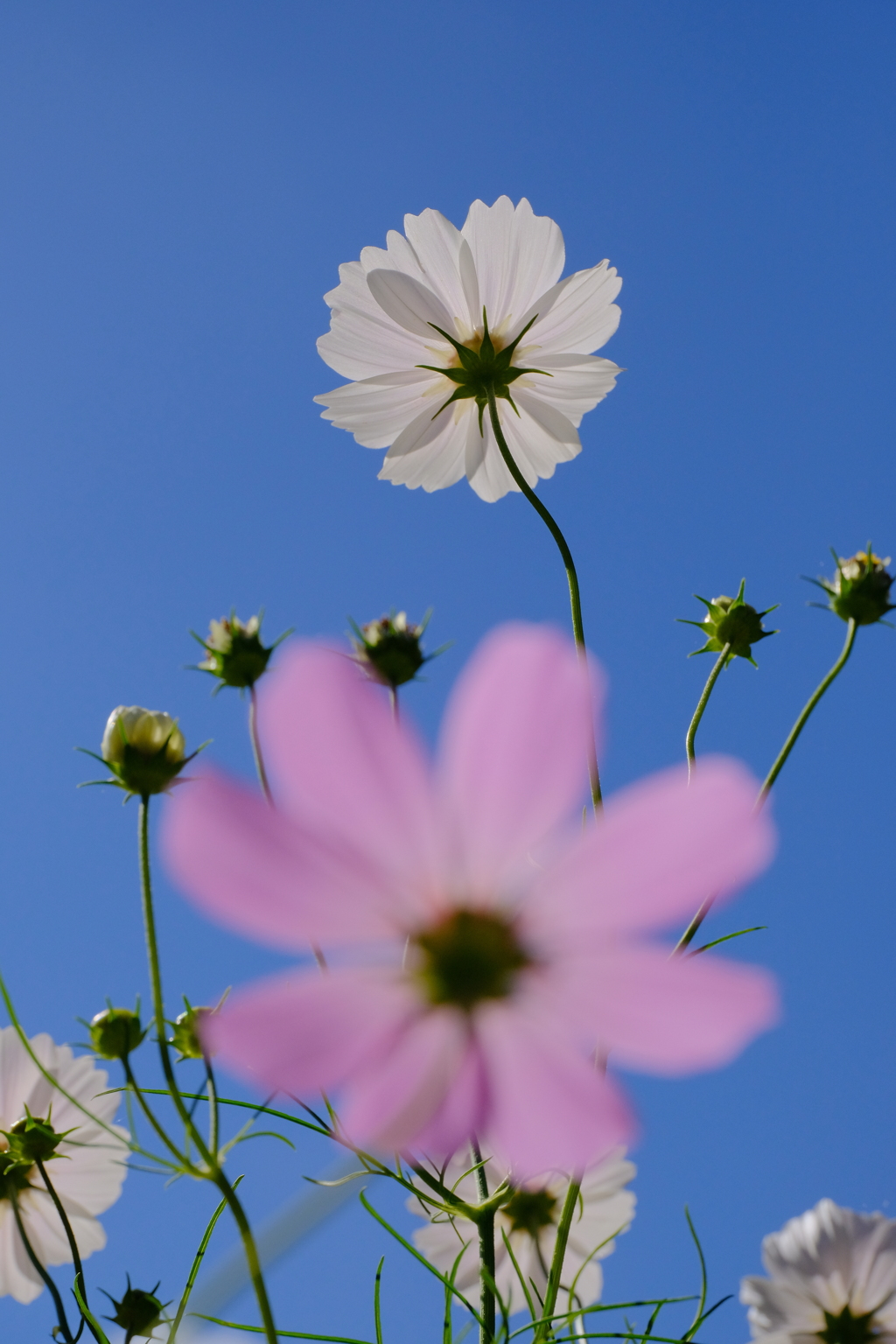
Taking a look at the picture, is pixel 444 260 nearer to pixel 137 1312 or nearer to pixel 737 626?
pixel 737 626

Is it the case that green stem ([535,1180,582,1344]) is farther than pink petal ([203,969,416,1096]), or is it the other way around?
green stem ([535,1180,582,1344])

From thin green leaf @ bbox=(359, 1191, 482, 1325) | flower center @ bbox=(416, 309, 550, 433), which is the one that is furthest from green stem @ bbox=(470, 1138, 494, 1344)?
flower center @ bbox=(416, 309, 550, 433)

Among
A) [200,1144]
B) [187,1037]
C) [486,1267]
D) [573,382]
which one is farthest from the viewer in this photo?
[573,382]

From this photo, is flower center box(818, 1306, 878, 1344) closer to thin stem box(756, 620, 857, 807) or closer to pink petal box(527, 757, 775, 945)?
thin stem box(756, 620, 857, 807)

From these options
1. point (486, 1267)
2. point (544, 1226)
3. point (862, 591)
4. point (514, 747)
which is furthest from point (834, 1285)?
point (514, 747)

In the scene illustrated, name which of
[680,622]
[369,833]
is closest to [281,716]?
[369,833]
